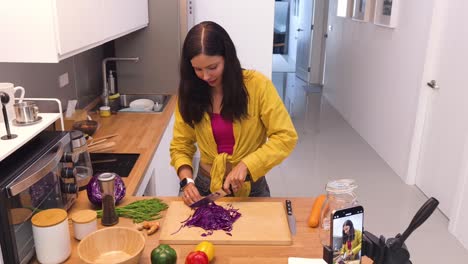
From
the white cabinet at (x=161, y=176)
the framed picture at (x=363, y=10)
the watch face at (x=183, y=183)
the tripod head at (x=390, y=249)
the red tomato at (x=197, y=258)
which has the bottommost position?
the white cabinet at (x=161, y=176)

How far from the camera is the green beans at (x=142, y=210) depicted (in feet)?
4.68

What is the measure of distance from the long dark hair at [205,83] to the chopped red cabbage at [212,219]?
1.26ft

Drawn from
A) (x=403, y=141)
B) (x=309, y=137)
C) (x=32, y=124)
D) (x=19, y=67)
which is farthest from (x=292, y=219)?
(x=309, y=137)

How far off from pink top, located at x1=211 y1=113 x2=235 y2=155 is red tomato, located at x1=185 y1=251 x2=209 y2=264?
63 centimetres

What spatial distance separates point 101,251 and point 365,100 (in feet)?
13.9

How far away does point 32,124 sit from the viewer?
4.40 ft

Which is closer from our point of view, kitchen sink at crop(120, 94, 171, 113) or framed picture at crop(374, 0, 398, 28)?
kitchen sink at crop(120, 94, 171, 113)

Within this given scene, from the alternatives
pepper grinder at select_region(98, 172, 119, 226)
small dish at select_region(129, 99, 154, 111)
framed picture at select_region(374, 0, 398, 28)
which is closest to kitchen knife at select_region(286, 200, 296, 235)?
pepper grinder at select_region(98, 172, 119, 226)

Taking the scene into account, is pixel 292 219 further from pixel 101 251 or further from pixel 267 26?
pixel 267 26

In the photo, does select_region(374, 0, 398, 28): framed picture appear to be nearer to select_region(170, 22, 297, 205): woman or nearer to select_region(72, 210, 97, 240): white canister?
select_region(170, 22, 297, 205): woman

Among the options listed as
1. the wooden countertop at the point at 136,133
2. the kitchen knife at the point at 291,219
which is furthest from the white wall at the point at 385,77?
the kitchen knife at the point at 291,219

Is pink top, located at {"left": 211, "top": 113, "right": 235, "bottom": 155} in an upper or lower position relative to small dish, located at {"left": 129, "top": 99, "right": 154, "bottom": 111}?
upper

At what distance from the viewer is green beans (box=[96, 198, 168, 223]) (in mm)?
1426

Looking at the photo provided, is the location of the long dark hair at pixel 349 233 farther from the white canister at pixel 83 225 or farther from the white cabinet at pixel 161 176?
the white cabinet at pixel 161 176
